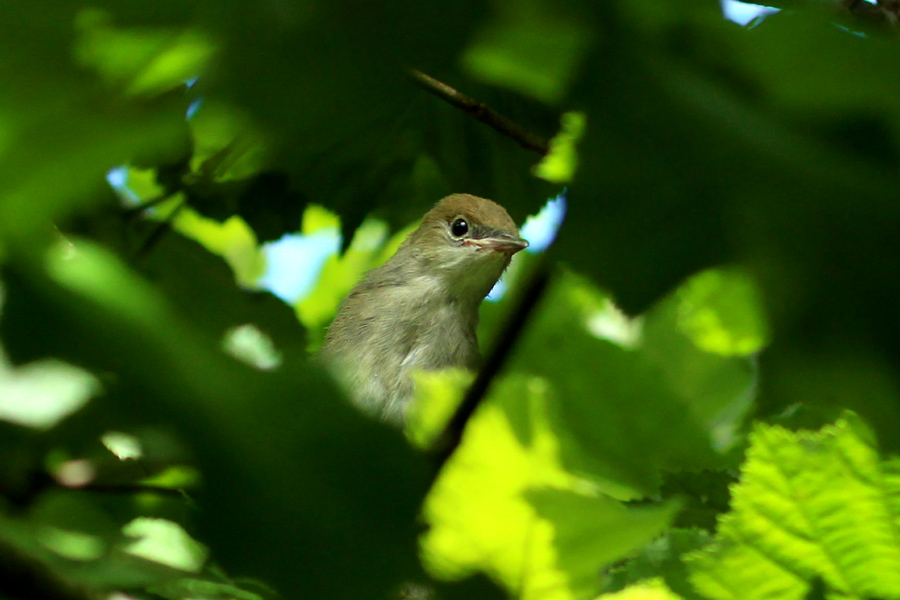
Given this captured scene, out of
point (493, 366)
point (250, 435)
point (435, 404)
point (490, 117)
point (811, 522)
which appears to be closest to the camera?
point (250, 435)

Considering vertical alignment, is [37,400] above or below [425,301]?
above

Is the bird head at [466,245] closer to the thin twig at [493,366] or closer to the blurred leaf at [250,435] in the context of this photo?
the thin twig at [493,366]

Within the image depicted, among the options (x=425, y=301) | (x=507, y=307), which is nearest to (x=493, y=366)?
(x=507, y=307)

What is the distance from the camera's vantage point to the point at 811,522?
1.37 m

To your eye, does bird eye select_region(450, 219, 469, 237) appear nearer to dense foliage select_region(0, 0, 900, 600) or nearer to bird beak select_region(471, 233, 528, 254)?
bird beak select_region(471, 233, 528, 254)

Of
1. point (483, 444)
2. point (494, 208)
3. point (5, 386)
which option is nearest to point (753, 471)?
point (483, 444)

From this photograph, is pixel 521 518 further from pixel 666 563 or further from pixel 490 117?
pixel 490 117

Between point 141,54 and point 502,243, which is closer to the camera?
point 141,54

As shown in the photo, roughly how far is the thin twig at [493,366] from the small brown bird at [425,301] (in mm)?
2547

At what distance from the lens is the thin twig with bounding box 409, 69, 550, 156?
128 cm

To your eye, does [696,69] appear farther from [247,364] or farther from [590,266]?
[247,364]

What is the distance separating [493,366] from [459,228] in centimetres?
400

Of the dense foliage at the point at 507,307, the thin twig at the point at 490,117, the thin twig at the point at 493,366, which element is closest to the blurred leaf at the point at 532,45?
the dense foliage at the point at 507,307

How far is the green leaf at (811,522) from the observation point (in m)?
1.33
